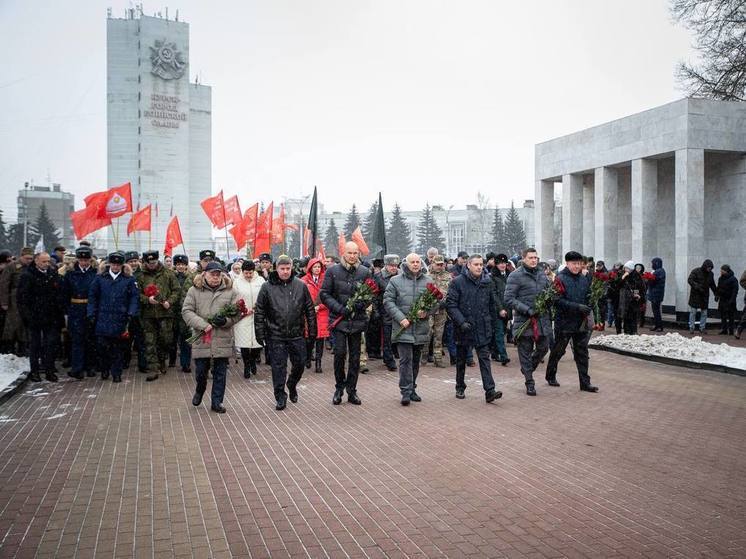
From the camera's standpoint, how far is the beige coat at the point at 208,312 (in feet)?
29.5

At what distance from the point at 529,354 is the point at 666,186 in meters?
16.4

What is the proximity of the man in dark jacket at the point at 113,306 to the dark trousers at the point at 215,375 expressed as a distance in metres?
3.06

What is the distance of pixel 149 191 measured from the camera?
80.9m

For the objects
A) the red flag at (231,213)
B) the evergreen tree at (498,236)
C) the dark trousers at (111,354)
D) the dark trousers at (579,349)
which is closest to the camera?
the dark trousers at (579,349)

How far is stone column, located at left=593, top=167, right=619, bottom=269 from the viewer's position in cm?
2419

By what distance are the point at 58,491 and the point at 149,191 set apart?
80.1m

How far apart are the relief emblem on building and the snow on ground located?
7764cm

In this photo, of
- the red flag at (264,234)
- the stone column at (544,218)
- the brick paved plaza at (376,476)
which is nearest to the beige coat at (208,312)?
the brick paved plaza at (376,476)

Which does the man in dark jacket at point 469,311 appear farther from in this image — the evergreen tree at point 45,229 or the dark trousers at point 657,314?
the evergreen tree at point 45,229

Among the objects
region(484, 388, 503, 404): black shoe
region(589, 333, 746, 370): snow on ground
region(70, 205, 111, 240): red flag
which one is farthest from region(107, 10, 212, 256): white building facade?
region(484, 388, 503, 404): black shoe

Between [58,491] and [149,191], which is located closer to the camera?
[58,491]

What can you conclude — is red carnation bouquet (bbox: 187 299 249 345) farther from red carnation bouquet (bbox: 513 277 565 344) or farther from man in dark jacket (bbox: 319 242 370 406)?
red carnation bouquet (bbox: 513 277 565 344)

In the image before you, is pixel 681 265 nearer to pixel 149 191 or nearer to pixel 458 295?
pixel 458 295

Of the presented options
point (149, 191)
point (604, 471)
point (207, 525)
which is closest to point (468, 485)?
point (604, 471)
